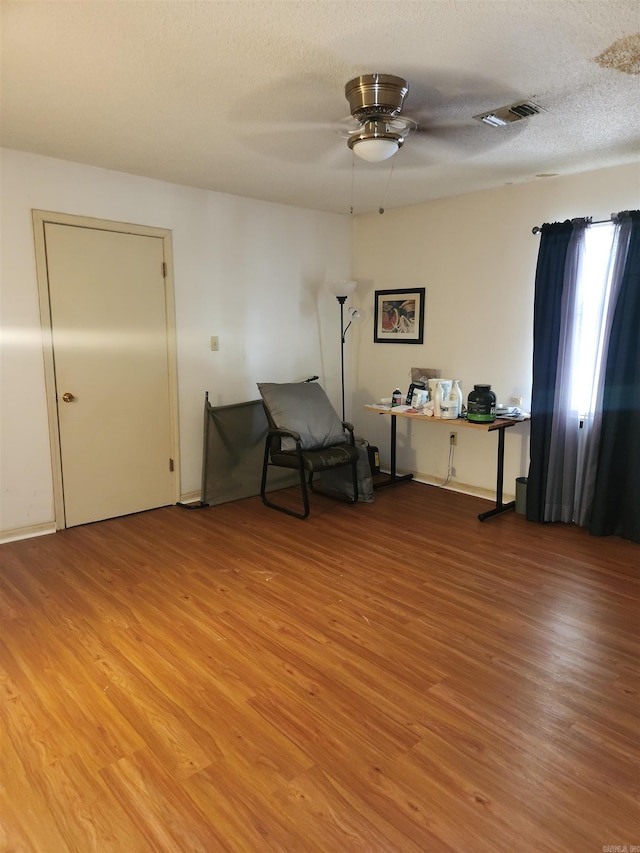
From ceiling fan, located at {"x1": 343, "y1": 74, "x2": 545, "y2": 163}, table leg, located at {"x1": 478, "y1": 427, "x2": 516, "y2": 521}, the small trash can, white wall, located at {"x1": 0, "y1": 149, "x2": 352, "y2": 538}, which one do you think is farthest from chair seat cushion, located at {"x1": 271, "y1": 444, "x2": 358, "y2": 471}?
ceiling fan, located at {"x1": 343, "y1": 74, "x2": 545, "y2": 163}

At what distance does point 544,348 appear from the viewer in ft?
12.5

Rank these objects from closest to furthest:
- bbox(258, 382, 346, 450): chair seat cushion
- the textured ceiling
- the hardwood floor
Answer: the hardwood floor
the textured ceiling
bbox(258, 382, 346, 450): chair seat cushion

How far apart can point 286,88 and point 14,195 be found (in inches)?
76.2

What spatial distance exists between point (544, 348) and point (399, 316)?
4.90 ft

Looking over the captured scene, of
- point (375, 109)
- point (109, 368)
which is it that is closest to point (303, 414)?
point (109, 368)

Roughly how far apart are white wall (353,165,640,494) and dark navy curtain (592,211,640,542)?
585mm

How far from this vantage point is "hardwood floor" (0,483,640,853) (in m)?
1.56

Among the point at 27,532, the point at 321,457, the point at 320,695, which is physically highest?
the point at 321,457

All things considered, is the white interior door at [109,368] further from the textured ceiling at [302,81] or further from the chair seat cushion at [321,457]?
the chair seat cushion at [321,457]

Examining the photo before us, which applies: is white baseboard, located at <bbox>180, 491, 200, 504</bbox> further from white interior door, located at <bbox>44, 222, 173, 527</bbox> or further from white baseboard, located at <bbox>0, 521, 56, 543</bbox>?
white baseboard, located at <bbox>0, 521, 56, 543</bbox>

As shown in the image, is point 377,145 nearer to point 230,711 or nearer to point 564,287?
point 564,287

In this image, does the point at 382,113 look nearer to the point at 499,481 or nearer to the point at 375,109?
the point at 375,109

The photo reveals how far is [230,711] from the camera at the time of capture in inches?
79.0

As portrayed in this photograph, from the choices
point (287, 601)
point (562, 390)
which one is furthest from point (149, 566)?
point (562, 390)
